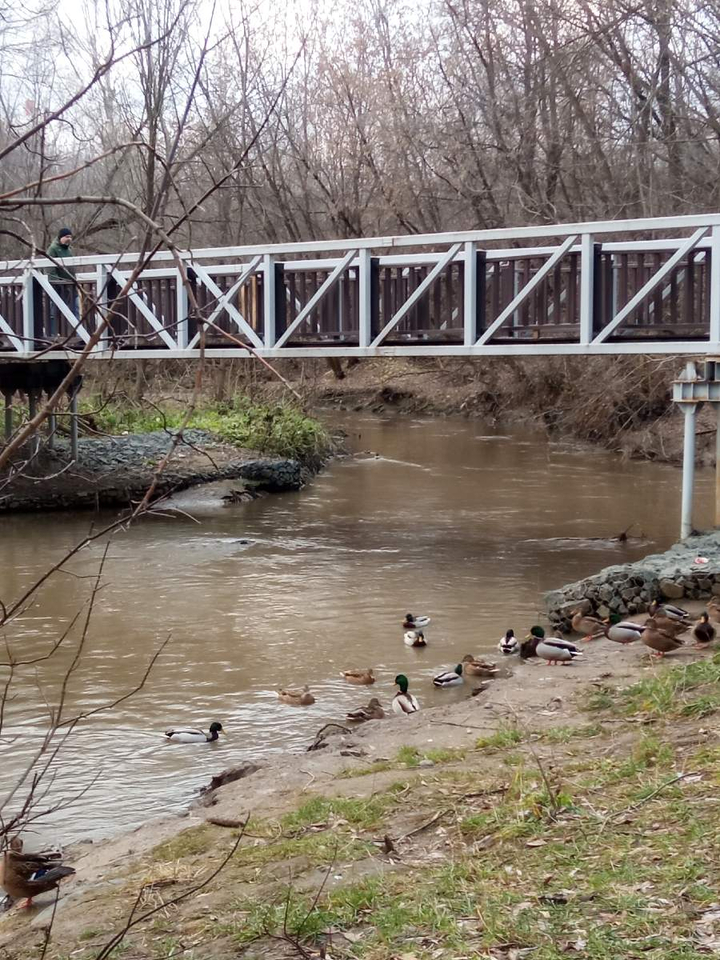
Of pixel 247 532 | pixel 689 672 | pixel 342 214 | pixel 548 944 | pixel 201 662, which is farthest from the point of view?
pixel 342 214

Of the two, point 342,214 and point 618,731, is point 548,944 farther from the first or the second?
point 342,214

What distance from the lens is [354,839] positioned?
6.06m

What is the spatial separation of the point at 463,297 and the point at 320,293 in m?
2.36

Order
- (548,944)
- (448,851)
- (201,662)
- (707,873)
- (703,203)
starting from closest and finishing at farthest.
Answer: (548,944), (707,873), (448,851), (201,662), (703,203)

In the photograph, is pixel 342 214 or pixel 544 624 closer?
pixel 544 624

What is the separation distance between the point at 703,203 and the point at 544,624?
14.7 meters

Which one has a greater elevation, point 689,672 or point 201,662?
point 689,672

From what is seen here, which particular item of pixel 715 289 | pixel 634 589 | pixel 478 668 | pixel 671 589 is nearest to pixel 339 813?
pixel 478 668

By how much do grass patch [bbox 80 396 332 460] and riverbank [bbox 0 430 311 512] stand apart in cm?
48

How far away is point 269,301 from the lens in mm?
18391

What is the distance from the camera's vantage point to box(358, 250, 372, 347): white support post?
1742cm

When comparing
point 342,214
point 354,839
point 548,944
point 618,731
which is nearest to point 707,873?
point 548,944

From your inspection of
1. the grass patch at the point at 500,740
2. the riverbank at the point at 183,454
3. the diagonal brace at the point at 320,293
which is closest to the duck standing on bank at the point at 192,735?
the grass patch at the point at 500,740

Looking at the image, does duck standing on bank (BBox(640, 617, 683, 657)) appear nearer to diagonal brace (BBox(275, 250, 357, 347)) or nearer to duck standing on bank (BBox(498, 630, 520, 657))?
duck standing on bank (BBox(498, 630, 520, 657))
